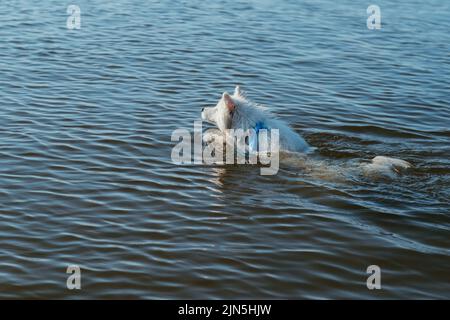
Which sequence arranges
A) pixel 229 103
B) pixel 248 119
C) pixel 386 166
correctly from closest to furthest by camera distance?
pixel 386 166, pixel 229 103, pixel 248 119

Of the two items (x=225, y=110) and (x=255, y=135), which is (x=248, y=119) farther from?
(x=225, y=110)

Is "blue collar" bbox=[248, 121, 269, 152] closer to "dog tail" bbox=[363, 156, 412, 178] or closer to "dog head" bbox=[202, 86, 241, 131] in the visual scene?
"dog head" bbox=[202, 86, 241, 131]

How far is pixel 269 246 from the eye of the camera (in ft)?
28.5

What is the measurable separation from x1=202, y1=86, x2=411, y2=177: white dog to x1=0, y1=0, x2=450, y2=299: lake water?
328 millimetres

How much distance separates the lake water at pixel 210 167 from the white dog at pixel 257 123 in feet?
1.08

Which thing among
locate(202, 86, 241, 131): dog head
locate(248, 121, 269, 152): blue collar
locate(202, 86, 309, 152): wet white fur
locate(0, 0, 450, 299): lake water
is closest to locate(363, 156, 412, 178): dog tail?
locate(0, 0, 450, 299): lake water

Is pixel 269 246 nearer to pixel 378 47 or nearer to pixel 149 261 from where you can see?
pixel 149 261

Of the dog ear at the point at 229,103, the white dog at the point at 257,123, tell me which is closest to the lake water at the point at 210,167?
the white dog at the point at 257,123

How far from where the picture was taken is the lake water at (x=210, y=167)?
319 inches

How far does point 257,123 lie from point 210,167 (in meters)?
1.01

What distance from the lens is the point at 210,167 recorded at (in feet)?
37.2

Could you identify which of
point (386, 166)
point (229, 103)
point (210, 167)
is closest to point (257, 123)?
point (229, 103)

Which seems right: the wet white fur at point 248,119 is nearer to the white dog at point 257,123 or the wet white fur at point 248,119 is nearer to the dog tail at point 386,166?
the white dog at point 257,123

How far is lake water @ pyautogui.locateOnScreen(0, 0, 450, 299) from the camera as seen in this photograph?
8.10m
